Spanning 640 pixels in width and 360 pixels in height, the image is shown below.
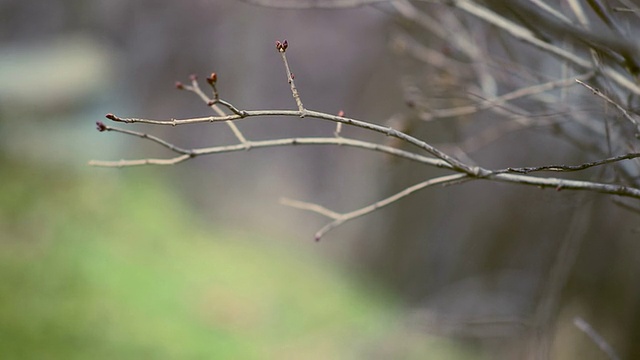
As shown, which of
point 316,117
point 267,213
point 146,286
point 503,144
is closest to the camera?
point 316,117

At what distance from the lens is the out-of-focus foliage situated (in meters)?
3.62

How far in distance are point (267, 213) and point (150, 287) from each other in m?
1.48

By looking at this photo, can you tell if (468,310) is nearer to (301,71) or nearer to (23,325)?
(23,325)

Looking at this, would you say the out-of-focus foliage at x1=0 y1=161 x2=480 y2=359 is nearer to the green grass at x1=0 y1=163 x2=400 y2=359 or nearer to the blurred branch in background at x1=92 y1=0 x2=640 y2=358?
the green grass at x1=0 y1=163 x2=400 y2=359

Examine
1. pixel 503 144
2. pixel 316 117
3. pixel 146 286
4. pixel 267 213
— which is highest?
Result: pixel 267 213

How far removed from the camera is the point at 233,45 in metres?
5.77

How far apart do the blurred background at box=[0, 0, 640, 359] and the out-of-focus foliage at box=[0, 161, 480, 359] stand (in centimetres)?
1

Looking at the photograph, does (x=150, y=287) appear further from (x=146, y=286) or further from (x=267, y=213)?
(x=267, y=213)

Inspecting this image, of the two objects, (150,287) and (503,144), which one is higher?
(503,144)

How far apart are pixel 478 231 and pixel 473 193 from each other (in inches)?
9.9

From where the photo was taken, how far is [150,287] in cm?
427

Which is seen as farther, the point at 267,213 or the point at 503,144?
the point at 267,213

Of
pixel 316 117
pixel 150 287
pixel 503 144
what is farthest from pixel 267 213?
pixel 316 117

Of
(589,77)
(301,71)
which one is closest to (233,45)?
(301,71)
